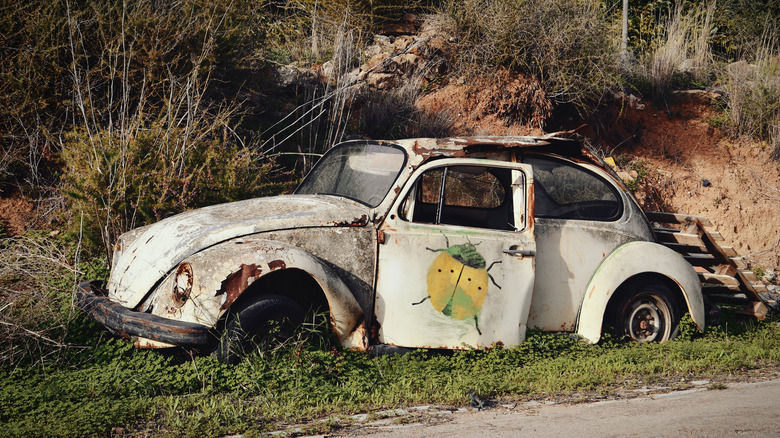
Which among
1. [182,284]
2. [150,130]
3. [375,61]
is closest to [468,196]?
[182,284]

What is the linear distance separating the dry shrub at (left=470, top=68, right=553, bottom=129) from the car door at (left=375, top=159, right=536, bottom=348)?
6000mm

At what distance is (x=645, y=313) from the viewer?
5613 millimetres

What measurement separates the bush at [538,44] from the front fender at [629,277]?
5933mm

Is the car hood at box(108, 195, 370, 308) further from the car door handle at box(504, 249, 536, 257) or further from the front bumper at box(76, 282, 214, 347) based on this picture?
the car door handle at box(504, 249, 536, 257)

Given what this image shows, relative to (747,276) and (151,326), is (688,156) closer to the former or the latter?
(747,276)

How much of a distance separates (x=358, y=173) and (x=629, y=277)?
2.54m

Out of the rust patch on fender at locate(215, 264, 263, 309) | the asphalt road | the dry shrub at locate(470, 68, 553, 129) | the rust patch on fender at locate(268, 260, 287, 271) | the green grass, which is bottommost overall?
the green grass

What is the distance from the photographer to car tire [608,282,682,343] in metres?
5.46

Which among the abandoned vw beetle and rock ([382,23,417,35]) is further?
rock ([382,23,417,35])

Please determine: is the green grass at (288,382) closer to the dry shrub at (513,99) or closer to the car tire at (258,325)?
the car tire at (258,325)

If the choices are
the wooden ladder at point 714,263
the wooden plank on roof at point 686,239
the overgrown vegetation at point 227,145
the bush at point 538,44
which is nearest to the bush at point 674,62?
the overgrown vegetation at point 227,145

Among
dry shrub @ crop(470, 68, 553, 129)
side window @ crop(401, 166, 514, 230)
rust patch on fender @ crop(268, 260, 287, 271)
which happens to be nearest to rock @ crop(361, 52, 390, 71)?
dry shrub @ crop(470, 68, 553, 129)

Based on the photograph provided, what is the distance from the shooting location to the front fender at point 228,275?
4.01 meters

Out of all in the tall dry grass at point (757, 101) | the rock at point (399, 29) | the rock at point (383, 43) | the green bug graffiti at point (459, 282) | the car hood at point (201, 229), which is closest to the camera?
the car hood at point (201, 229)
